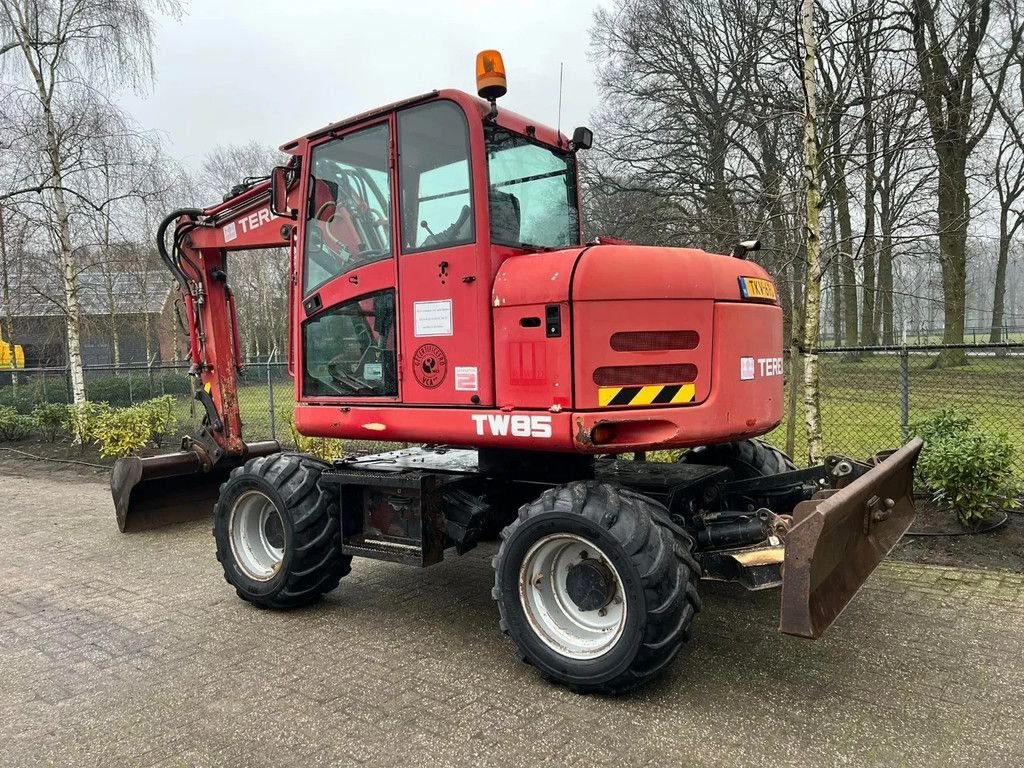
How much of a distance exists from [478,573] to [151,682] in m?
2.32

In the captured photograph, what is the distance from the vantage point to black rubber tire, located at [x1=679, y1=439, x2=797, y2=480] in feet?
17.0

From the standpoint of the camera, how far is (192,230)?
6.18 meters

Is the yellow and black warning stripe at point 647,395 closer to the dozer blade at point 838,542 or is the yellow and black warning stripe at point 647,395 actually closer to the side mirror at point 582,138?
the dozer blade at point 838,542

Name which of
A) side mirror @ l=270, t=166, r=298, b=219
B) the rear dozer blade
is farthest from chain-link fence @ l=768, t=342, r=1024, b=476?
the rear dozer blade

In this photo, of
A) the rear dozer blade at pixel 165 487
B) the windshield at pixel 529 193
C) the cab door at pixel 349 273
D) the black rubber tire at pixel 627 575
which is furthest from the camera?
the rear dozer blade at pixel 165 487

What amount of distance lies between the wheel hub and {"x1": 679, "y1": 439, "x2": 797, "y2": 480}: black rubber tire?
5.79ft

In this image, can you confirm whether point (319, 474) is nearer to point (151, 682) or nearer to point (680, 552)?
point (151, 682)

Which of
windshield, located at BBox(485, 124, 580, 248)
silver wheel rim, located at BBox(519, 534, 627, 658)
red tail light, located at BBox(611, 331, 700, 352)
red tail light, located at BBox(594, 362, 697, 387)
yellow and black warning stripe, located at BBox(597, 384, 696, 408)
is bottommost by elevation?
silver wheel rim, located at BBox(519, 534, 627, 658)

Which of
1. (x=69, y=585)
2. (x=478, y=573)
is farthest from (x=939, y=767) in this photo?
(x=69, y=585)

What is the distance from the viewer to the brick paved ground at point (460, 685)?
309cm

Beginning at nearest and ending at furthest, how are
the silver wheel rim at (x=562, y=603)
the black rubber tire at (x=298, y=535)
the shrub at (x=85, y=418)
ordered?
1. the silver wheel rim at (x=562, y=603)
2. the black rubber tire at (x=298, y=535)
3. the shrub at (x=85, y=418)

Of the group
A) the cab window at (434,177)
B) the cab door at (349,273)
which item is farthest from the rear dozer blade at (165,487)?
the cab window at (434,177)

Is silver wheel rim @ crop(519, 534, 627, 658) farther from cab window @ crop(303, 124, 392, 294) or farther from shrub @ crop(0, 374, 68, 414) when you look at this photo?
shrub @ crop(0, 374, 68, 414)

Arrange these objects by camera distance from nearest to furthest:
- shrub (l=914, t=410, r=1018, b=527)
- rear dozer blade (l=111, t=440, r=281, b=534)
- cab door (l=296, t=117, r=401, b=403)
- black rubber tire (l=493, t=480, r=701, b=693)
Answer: black rubber tire (l=493, t=480, r=701, b=693) < cab door (l=296, t=117, r=401, b=403) < shrub (l=914, t=410, r=1018, b=527) < rear dozer blade (l=111, t=440, r=281, b=534)
